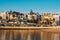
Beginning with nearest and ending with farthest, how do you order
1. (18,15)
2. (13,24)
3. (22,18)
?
(13,24)
(22,18)
(18,15)

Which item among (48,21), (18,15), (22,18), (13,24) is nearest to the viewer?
(13,24)

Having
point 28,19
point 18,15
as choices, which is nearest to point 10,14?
point 18,15

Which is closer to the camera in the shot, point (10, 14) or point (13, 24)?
point (13, 24)

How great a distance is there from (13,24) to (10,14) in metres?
14.6

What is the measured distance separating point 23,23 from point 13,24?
325 cm

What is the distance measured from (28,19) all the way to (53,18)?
21.5ft

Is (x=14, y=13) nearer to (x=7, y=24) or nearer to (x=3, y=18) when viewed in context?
(x=3, y=18)

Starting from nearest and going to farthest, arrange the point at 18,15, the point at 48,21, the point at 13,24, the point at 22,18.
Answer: the point at 13,24 < the point at 48,21 < the point at 22,18 < the point at 18,15

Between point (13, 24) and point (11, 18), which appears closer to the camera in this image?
point (13, 24)

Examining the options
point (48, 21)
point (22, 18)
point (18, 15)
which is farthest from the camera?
point (18, 15)

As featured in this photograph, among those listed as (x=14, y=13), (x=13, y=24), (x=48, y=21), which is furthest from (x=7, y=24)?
(x=14, y=13)

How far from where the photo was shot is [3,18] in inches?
3034

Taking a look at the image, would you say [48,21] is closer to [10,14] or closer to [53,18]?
[53,18]

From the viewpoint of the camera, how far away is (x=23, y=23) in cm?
6869
